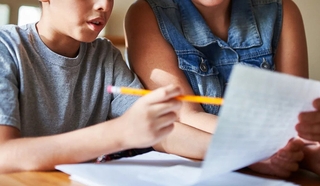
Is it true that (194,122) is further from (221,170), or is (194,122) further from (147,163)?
(221,170)

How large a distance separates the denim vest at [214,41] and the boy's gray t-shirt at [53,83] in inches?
5.6

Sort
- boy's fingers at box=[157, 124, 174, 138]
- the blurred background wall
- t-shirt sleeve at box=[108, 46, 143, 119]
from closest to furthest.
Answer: boy's fingers at box=[157, 124, 174, 138] < t-shirt sleeve at box=[108, 46, 143, 119] < the blurred background wall

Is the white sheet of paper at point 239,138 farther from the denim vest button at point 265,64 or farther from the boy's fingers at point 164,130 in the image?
the denim vest button at point 265,64

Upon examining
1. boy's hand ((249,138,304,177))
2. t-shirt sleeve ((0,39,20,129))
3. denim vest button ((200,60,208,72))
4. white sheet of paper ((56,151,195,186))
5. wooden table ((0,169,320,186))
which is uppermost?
denim vest button ((200,60,208,72))

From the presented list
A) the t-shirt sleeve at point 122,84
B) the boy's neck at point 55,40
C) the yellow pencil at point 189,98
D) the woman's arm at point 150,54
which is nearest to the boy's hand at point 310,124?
the yellow pencil at point 189,98

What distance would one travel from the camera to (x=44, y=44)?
90 cm

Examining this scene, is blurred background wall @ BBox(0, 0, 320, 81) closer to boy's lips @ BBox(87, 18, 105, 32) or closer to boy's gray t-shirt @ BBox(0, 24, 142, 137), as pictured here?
boy's gray t-shirt @ BBox(0, 24, 142, 137)

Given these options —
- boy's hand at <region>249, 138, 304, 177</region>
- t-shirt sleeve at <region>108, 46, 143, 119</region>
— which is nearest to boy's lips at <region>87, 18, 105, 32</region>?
t-shirt sleeve at <region>108, 46, 143, 119</region>

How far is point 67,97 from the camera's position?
91 cm

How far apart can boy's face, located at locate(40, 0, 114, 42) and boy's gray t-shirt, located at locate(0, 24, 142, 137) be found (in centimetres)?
6

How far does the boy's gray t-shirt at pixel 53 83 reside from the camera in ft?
2.65

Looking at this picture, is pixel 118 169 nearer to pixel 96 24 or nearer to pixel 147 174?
pixel 147 174

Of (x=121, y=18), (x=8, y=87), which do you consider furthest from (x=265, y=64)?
(x=121, y=18)

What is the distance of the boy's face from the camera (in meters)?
0.85
